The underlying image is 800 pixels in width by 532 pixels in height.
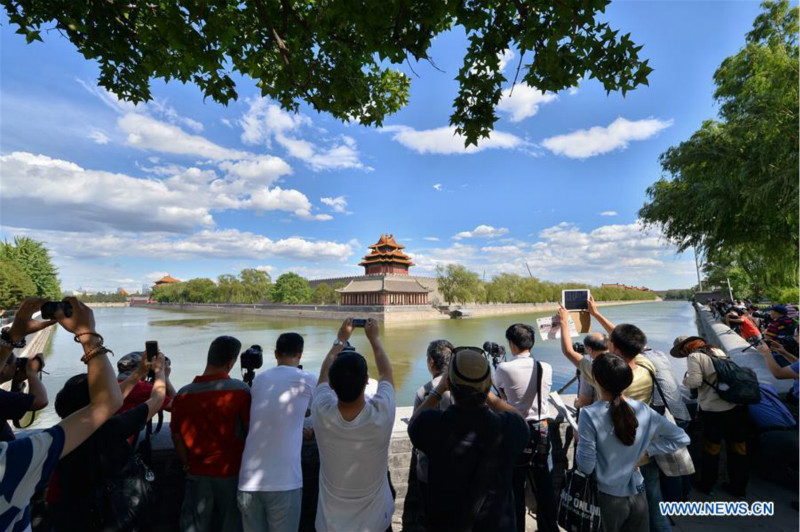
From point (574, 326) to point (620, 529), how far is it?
1243mm

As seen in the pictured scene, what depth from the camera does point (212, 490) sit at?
1.81m

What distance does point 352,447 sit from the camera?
4.99 ft

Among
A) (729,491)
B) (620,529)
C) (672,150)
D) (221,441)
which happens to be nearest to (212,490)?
(221,441)

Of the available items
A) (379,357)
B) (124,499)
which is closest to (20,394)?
(124,499)

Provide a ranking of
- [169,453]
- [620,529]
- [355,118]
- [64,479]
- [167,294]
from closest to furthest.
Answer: [64,479]
[620,529]
[169,453]
[355,118]
[167,294]

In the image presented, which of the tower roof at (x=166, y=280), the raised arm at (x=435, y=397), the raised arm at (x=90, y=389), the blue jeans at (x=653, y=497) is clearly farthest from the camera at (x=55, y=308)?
the tower roof at (x=166, y=280)

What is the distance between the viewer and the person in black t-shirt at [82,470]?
1.52 m

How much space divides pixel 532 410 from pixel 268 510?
162 centimetres

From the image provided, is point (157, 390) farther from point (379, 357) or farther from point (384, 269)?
point (384, 269)

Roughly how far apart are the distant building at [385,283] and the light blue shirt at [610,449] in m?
37.2

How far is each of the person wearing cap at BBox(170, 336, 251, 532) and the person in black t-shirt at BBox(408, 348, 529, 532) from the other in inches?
40.2

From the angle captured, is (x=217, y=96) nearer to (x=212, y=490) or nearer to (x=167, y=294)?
(x=212, y=490)

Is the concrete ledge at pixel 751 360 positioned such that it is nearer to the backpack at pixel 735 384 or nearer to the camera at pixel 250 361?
the backpack at pixel 735 384

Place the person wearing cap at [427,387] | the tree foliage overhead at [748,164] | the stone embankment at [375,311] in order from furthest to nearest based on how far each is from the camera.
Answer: the stone embankment at [375,311]
the tree foliage overhead at [748,164]
the person wearing cap at [427,387]
